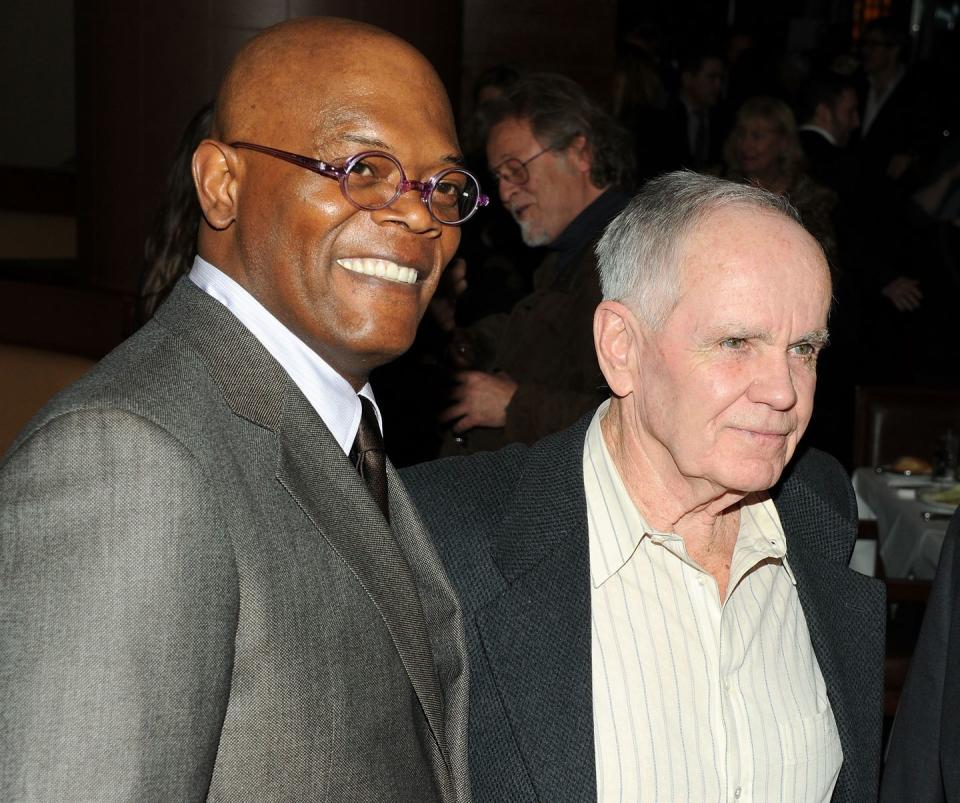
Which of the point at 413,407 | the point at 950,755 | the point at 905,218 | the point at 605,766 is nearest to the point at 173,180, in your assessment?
the point at 413,407

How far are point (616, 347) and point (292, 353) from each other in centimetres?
59

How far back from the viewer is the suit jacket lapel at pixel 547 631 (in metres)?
1.51

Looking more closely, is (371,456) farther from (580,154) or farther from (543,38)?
(543,38)

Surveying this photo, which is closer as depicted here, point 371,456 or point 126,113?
point 371,456

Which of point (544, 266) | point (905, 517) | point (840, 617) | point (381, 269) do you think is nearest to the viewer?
point (381, 269)

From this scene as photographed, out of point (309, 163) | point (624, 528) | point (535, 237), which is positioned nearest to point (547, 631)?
point (624, 528)

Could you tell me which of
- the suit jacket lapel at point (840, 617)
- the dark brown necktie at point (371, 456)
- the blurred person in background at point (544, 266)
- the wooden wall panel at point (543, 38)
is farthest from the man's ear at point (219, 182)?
the wooden wall panel at point (543, 38)

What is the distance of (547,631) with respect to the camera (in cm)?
158

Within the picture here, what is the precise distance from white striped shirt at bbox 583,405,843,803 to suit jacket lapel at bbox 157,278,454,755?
Result: 0.40 metres

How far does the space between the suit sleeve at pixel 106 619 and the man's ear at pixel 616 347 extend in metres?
0.80

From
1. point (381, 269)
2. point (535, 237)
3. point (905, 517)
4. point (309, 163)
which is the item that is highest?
point (309, 163)

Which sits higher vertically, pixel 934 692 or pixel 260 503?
pixel 260 503

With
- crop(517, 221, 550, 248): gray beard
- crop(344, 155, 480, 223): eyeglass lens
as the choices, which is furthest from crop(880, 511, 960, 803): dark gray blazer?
crop(517, 221, 550, 248): gray beard

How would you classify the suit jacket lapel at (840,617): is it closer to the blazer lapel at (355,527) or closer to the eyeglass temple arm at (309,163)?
the blazer lapel at (355,527)
